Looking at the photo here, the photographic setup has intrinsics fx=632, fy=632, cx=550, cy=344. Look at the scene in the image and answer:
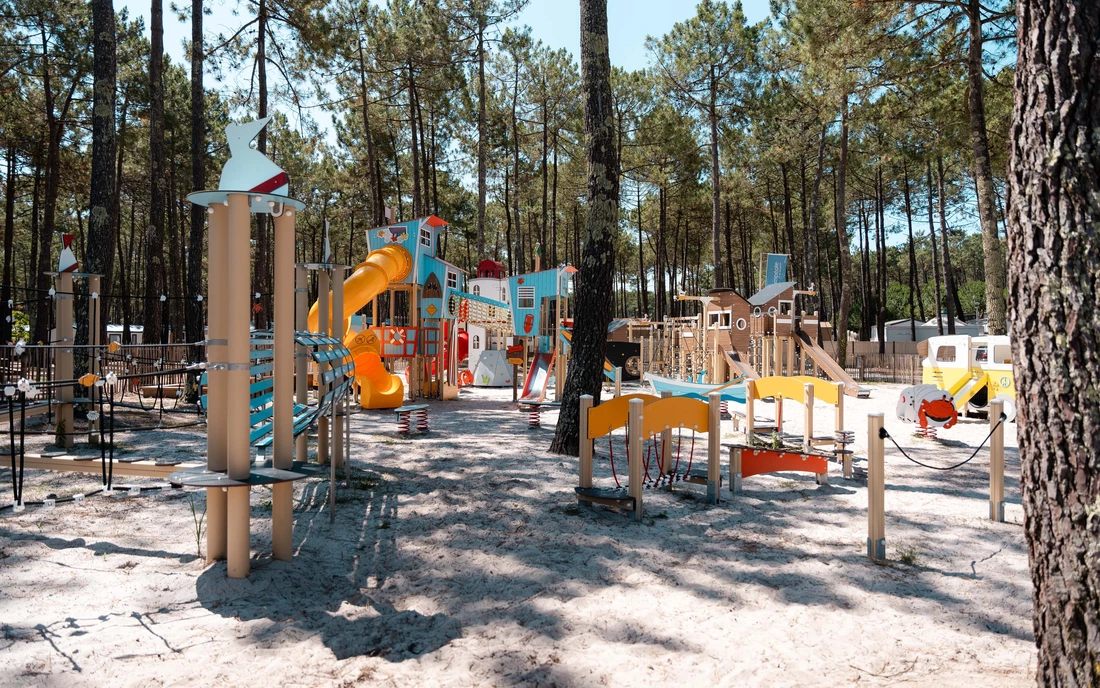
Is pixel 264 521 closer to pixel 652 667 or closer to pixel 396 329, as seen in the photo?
pixel 652 667

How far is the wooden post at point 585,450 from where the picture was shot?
601 cm

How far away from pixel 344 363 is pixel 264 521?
207 cm

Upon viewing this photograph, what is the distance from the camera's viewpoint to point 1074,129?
6.84ft

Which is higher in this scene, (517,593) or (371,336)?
(371,336)

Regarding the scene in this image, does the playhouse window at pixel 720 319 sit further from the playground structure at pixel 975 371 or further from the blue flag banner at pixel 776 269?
the blue flag banner at pixel 776 269

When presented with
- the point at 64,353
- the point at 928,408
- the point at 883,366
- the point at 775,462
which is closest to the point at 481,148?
the point at 64,353

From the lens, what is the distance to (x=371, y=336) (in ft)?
49.6

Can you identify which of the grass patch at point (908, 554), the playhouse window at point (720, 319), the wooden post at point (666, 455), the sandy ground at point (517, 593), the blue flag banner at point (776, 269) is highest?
the blue flag banner at point (776, 269)

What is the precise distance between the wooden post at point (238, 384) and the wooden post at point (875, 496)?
4.38 meters

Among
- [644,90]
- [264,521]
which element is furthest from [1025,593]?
[644,90]

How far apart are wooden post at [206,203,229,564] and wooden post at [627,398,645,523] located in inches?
126

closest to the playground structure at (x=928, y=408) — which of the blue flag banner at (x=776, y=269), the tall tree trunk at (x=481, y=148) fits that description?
the blue flag banner at (x=776, y=269)

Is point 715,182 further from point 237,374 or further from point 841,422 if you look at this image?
point 237,374

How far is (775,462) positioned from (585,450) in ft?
7.28
